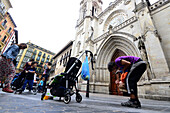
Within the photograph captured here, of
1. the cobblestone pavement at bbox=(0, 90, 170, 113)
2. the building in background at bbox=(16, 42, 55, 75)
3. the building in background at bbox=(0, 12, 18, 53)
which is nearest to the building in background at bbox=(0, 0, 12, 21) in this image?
the building in background at bbox=(0, 12, 18, 53)

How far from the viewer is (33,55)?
33.6 m

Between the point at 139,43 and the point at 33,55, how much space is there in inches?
1503

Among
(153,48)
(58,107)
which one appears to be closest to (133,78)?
(58,107)

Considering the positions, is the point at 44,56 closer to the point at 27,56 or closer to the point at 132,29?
the point at 27,56

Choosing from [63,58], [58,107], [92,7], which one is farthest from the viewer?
[63,58]

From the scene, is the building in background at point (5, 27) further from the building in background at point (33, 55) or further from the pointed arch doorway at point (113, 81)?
the pointed arch doorway at point (113, 81)

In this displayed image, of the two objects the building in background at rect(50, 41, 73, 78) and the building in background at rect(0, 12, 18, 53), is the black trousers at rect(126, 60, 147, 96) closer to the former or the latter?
the building in background at rect(50, 41, 73, 78)

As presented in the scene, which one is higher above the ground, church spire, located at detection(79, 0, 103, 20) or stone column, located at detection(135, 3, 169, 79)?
church spire, located at detection(79, 0, 103, 20)

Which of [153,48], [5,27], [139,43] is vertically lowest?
[153,48]

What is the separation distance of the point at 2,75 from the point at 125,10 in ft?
39.4

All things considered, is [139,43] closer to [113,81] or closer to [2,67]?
[113,81]

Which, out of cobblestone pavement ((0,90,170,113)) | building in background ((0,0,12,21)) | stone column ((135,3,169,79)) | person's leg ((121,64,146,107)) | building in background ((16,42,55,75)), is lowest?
cobblestone pavement ((0,90,170,113))

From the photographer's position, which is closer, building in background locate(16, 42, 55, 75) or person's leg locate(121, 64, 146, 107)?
person's leg locate(121, 64, 146, 107)

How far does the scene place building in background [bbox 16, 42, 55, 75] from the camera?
1217 inches
